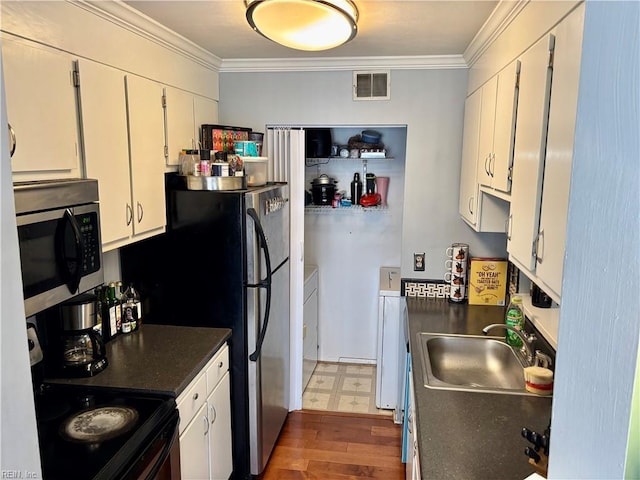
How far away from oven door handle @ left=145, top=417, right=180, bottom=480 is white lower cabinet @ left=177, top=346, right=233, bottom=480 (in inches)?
4.8

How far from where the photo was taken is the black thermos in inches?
152

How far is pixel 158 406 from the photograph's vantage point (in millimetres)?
1752

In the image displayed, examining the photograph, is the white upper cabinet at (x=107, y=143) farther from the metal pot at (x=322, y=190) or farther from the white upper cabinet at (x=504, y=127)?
the metal pot at (x=322, y=190)

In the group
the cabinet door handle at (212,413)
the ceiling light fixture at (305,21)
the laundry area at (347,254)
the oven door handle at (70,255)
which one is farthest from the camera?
the laundry area at (347,254)

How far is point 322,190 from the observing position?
12.7 feet

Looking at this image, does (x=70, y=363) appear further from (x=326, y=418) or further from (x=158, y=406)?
(x=326, y=418)

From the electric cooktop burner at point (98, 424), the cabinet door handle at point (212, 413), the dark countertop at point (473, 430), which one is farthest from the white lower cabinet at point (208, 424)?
the dark countertop at point (473, 430)

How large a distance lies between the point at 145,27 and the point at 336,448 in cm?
258

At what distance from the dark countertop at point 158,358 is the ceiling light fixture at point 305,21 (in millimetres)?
1426

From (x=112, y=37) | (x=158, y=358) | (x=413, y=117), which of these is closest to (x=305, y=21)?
(x=112, y=37)

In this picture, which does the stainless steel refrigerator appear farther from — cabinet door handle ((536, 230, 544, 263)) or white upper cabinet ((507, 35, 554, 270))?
cabinet door handle ((536, 230, 544, 263))

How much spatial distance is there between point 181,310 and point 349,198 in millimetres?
1880

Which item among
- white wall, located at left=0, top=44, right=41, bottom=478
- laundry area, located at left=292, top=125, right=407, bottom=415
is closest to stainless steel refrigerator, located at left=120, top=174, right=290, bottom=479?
laundry area, located at left=292, top=125, right=407, bottom=415

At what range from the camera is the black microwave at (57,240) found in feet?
4.51
